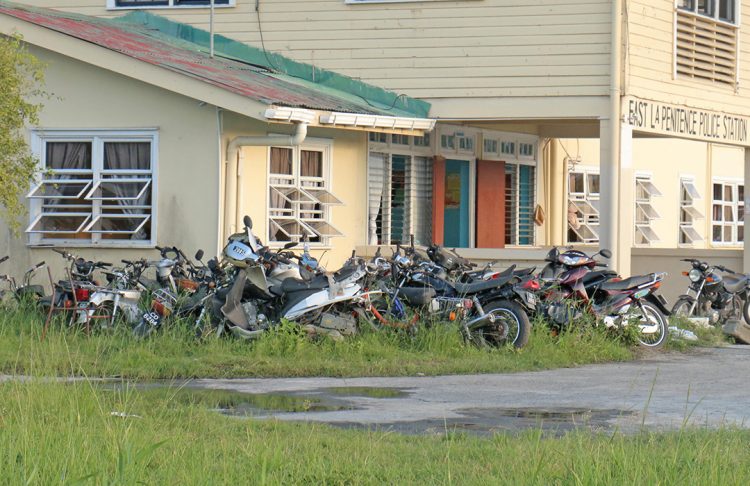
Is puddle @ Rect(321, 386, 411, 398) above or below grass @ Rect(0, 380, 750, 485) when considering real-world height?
below

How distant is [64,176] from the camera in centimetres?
1630

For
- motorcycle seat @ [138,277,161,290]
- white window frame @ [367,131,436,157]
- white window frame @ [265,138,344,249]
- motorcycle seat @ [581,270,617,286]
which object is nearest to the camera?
motorcycle seat @ [138,277,161,290]

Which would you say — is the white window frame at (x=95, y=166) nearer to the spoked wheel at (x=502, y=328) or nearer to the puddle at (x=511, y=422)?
the spoked wheel at (x=502, y=328)

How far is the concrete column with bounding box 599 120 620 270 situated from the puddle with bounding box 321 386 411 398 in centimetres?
695

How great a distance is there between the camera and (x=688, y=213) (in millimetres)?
26266

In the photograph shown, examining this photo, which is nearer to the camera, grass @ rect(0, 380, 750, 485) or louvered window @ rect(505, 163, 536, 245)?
grass @ rect(0, 380, 750, 485)

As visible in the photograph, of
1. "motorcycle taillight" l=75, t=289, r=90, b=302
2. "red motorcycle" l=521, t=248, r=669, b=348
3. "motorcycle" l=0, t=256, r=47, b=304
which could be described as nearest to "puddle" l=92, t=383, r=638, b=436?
"motorcycle taillight" l=75, t=289, r=90, b=302

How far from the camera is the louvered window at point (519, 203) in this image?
21641 millimetres

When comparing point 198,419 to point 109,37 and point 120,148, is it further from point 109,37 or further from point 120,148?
point 109,37

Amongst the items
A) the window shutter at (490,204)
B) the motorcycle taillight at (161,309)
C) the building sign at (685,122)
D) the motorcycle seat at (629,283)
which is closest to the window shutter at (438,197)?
the window shutter at (490,204)

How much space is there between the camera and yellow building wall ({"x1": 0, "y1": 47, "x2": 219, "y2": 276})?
15805 mm

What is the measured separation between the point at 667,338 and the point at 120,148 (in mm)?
6861

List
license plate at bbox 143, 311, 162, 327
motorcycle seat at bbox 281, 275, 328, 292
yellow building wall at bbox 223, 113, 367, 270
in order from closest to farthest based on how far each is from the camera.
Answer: motorcycle seat at bbox 281, 275, 328, 292, license plate at bbox 143, 311, 162, 327, yellow building wall at bbox 223, 113, 367, 270

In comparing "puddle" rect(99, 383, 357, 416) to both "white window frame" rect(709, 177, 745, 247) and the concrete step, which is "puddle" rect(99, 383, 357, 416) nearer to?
the concrete step
